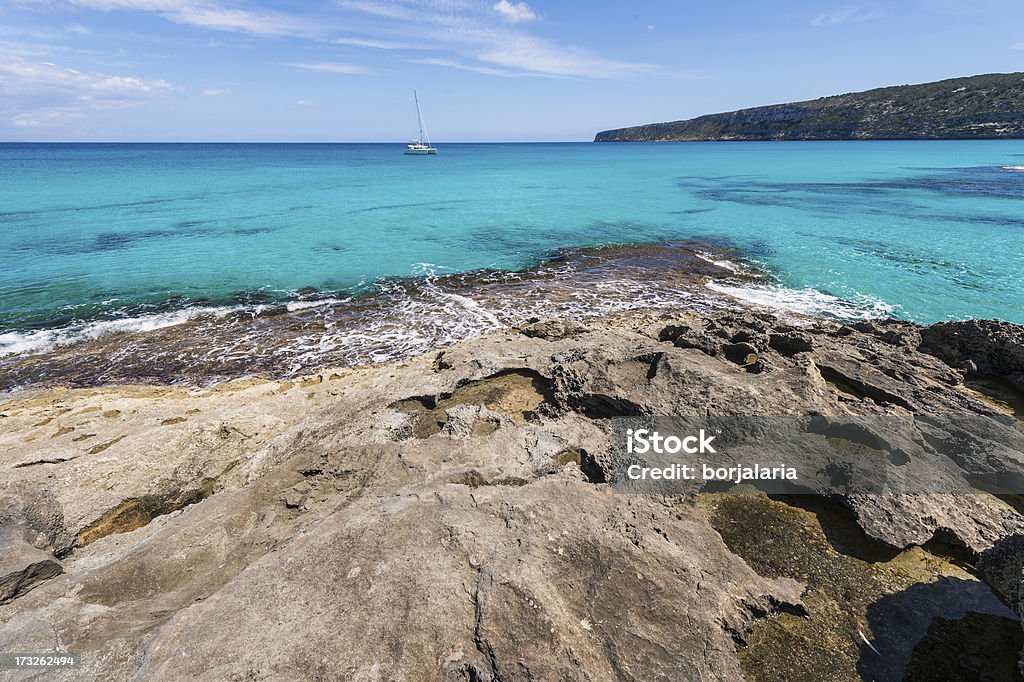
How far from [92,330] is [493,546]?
16.0m

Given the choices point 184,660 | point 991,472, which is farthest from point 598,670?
point 991,472

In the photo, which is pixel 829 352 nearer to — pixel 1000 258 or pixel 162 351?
pixel 162 351

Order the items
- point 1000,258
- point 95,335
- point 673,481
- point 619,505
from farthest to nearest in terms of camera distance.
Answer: point 1000,258, point 95,335, point 673,481, point 619,505

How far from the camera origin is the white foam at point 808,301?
48.7ft

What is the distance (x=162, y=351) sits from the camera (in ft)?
41.1

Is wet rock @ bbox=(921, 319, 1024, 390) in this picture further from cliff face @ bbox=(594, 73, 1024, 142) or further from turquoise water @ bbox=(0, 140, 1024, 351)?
cliff face @ bbox=(594, 73, 1024, 142)

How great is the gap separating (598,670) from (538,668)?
0.48 m

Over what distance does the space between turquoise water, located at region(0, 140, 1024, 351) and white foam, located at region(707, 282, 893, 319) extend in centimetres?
12

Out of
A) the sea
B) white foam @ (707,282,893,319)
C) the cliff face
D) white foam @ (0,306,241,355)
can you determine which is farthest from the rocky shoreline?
the cliff face

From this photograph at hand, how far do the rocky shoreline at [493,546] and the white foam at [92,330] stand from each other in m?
6.21

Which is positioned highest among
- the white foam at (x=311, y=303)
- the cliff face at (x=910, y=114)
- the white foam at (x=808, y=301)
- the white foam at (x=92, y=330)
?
the cliff face at (x=910, y=114)

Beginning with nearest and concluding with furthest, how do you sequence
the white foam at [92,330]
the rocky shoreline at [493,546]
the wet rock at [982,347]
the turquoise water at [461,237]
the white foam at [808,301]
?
the rocky shoreline at [493,546] → the wet rock at [982,347] → the white foam at [92,330] → the white foam at [808,301] → the turquoise water at [461,237]

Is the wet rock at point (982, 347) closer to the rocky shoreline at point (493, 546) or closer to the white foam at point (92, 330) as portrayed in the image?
the rocky shoreline at point (493, 546)

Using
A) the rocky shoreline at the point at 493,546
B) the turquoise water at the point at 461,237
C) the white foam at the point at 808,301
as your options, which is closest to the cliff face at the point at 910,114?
the turquoise water at the point at 461,237
